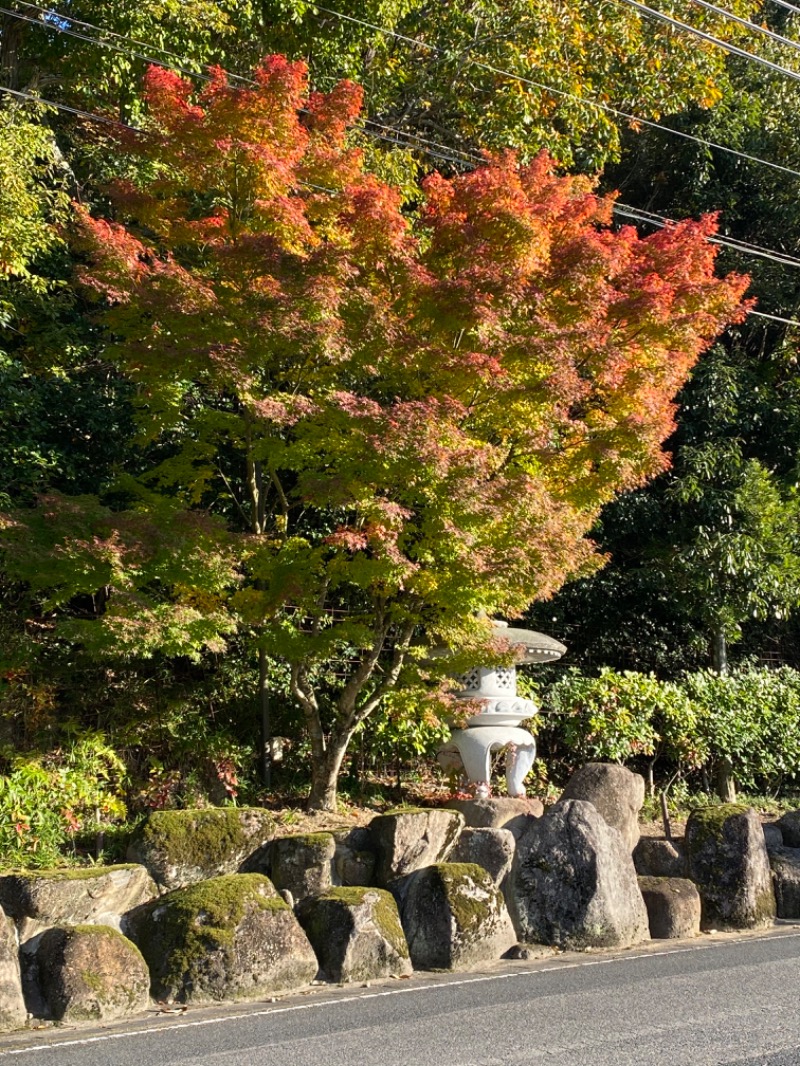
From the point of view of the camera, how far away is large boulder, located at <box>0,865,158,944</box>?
647 centimetres

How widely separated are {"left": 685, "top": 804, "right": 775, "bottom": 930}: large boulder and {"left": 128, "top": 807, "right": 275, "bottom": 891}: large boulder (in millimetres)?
3535

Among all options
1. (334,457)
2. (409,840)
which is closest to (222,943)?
(409,840)

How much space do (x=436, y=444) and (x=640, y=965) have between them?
13.2ft

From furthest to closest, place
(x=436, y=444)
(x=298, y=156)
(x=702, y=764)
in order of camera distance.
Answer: (x=702, y=764) < (x=298, y=156) < (x=436, y=444)

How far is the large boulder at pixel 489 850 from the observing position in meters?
8.02

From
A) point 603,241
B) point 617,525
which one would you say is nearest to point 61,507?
point 603,241

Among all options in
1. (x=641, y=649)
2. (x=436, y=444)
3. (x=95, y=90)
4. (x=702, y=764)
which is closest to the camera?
(x=436, y=444)

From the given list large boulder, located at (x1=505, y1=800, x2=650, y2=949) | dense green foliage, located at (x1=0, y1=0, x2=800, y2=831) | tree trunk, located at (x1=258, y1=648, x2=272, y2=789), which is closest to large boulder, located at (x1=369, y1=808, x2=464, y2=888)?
large boulder, located at (x1=505, y1=800, x2=650, y2=949)

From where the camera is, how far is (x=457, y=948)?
7.11m

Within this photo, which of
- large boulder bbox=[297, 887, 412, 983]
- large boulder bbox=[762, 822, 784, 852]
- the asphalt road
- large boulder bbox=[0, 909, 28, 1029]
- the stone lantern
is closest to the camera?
the asphalt road

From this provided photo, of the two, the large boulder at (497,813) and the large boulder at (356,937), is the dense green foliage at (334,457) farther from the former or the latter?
the large boulder at (356,937)

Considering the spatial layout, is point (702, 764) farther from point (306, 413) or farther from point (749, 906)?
point (306, 413)

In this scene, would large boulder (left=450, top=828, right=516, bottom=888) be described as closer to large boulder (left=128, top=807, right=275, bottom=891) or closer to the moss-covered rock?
large boulder (left=128, top=807, right=275, bottom=891)

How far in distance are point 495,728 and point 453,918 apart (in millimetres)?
3901
